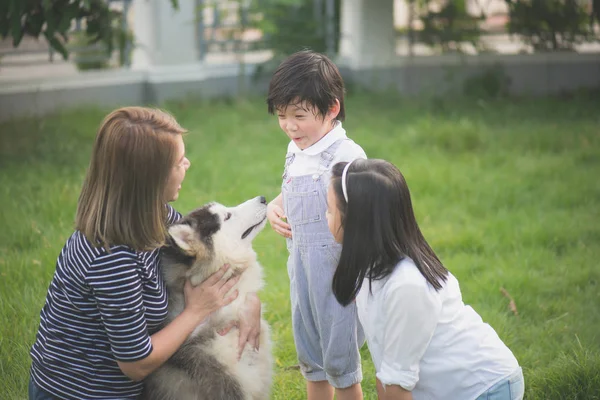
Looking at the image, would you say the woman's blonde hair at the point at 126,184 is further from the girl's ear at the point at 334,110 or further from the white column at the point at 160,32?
the white column at the point at 160,32

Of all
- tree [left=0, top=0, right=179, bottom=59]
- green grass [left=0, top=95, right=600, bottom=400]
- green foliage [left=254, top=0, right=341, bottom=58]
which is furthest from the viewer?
green foliage [left=254, top=0, right=341, bottom=58]

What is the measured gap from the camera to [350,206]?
7.47 ft

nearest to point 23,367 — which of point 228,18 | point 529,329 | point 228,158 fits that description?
point 529,329

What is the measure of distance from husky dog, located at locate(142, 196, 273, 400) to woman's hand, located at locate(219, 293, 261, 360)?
19 mm

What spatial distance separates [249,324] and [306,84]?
0.93 meters

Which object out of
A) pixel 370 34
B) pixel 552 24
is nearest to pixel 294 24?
pixel 370 34

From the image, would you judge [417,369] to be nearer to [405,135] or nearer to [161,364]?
[161,364]

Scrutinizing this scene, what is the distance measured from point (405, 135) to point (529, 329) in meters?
4.16

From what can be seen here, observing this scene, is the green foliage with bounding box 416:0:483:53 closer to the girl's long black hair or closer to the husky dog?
the husky dog

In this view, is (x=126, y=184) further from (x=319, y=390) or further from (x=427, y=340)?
(x=319, y=390)

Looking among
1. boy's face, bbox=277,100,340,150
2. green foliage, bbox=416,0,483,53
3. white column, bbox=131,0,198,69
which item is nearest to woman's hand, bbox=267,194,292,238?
boy's face, bbox=277,100,340,150

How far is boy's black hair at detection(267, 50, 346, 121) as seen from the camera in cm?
271

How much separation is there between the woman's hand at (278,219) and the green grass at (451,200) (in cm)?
81

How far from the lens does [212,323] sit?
268 cm
